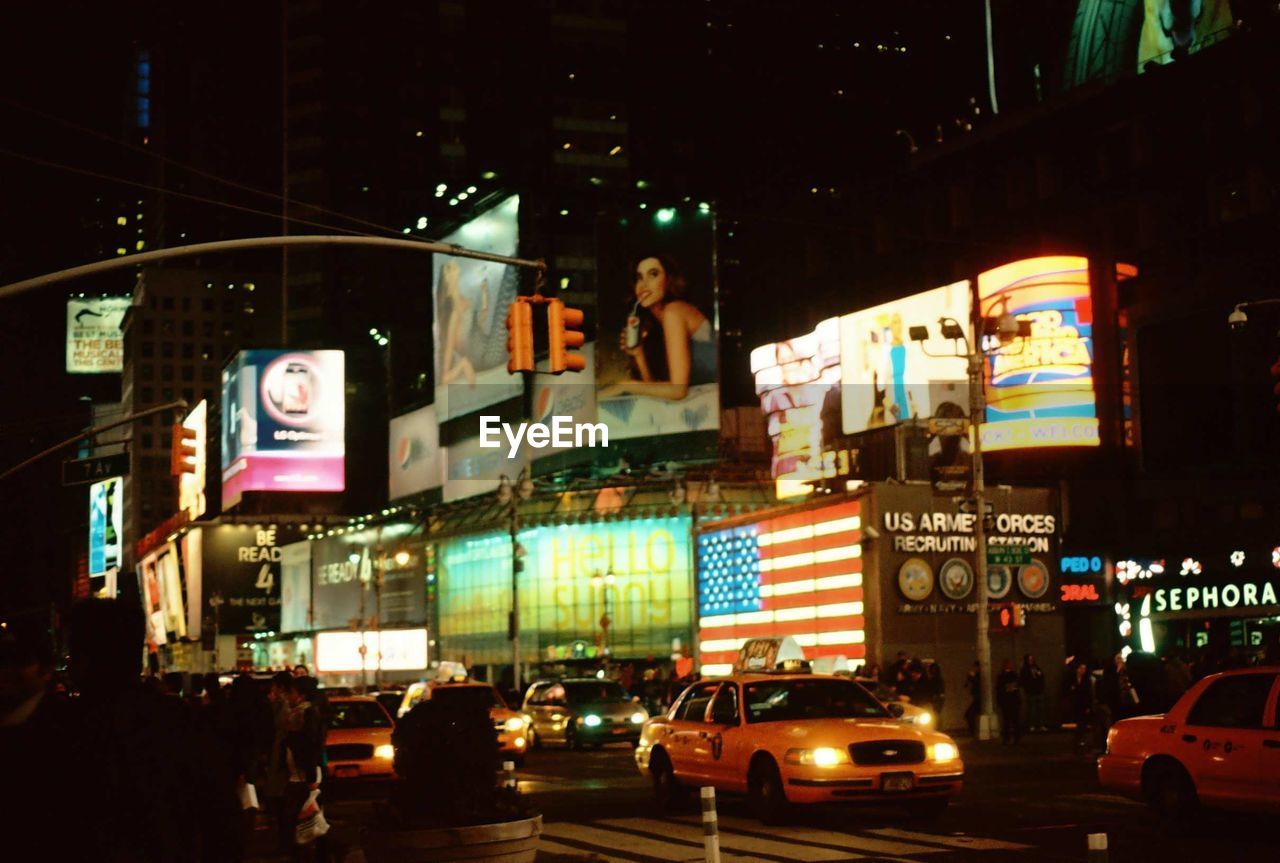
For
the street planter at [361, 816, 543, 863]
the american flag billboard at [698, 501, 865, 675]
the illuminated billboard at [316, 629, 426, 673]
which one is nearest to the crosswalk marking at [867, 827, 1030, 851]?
the street planter at [361, 816, 543, 863]

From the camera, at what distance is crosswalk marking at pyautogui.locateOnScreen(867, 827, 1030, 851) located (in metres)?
14.6

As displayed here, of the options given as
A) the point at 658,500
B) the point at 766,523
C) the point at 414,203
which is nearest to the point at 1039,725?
the point at 766,523

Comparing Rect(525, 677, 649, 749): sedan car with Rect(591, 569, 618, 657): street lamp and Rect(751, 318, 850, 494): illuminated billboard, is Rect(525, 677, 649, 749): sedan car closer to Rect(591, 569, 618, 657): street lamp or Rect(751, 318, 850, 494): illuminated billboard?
Rect(751, 318, 850, 494): illuminated billboard

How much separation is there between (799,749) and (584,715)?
21.3m

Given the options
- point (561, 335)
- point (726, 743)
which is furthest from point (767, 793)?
point (561, 335)

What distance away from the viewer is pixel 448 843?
9078 mm

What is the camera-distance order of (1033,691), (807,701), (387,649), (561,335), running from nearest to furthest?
(561,335)
(807,701)
(1033,691)
(387,649)

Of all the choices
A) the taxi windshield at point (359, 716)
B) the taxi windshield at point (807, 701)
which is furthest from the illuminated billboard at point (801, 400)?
the taxi windshield at point (807, 701)

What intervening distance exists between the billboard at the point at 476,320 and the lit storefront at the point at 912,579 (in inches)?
1424

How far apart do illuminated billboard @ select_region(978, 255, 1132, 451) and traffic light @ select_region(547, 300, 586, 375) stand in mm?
35247

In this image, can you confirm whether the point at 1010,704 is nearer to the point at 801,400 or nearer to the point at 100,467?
the point at 100,467

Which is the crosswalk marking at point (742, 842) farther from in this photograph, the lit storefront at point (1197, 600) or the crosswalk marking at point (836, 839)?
the lit storefront at point (1197, 600)

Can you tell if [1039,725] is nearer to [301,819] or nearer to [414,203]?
[301,819]

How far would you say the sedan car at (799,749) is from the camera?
16.2 meters
